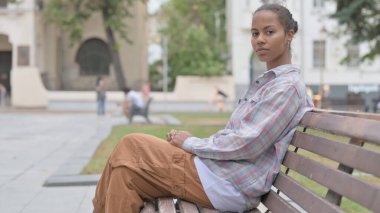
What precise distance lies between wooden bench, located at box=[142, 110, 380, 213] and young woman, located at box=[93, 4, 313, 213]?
92mm

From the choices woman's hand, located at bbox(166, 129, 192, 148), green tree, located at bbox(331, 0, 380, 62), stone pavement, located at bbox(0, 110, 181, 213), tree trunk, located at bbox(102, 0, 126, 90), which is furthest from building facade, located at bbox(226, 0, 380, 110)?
woman's hand, located at bbox(166, 129, 192, 148)

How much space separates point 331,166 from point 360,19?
14.5 metres

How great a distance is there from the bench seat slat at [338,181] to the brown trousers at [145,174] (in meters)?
0.57

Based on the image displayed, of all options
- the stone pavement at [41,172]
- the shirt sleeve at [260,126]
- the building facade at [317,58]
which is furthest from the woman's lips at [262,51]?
the building facade at [317,58]

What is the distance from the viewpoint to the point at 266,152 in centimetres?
348

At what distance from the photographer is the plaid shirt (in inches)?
132

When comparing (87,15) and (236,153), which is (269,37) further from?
(87,15)

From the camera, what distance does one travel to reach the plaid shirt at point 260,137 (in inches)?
132

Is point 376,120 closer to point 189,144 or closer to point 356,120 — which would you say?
point 356,120

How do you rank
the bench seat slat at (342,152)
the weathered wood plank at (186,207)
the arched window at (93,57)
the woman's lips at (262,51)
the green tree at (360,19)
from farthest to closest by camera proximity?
A: the arched window at (93,57) < the green tree at (360,19) < the woman's lips at (262,51) < the weathered wood plank at (186,207) < the bench seat slat at (342,152)

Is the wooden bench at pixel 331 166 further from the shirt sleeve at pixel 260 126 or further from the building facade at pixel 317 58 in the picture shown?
the building facade at pixel 317 58

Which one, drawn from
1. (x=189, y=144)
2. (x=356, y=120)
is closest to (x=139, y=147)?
(x=189, y=144)

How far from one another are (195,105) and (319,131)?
33.6 metres

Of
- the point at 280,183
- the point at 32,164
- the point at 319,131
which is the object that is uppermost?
the point at 319,131
